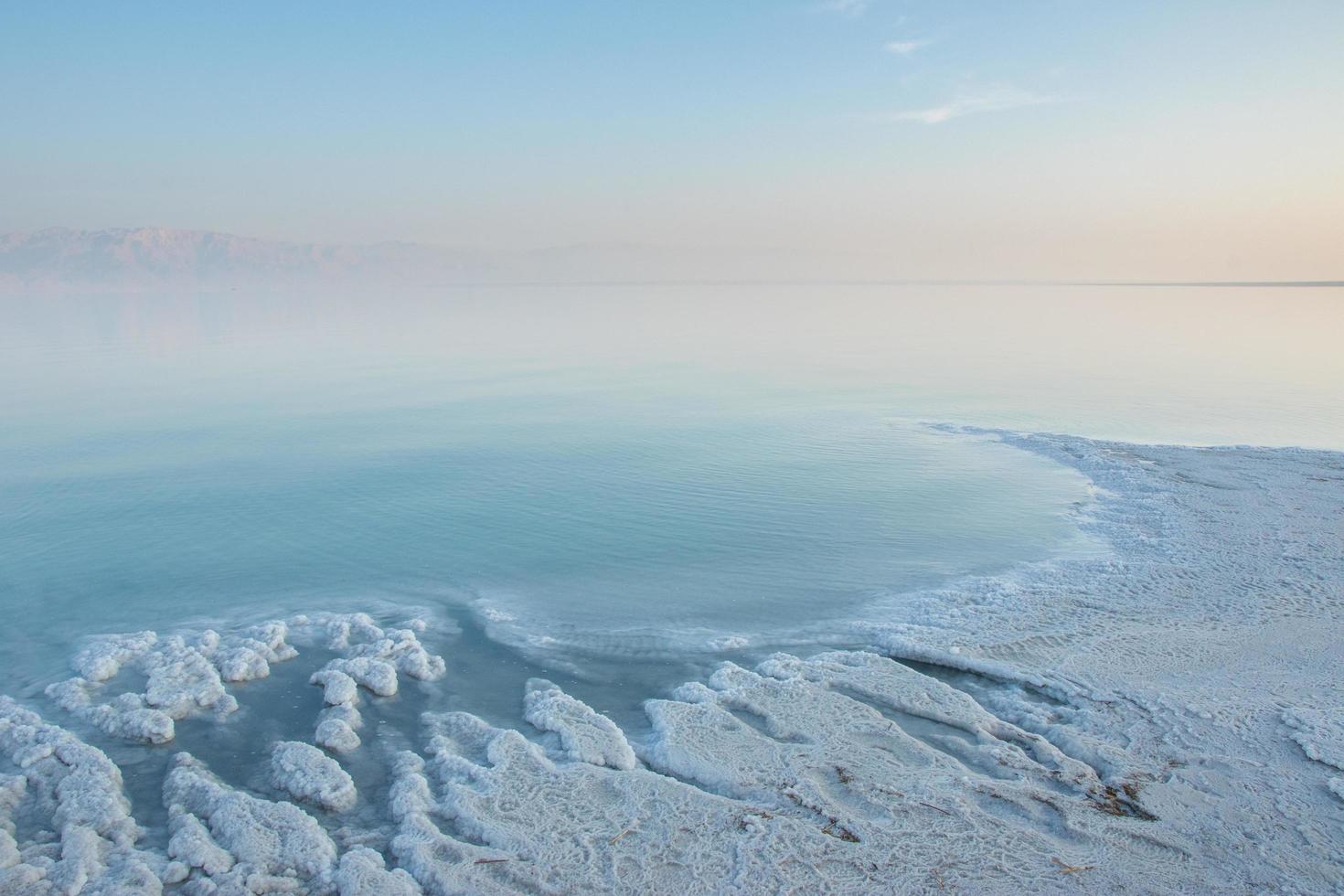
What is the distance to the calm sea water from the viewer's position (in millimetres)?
10141

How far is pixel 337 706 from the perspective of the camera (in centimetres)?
743

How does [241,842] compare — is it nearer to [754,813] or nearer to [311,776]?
Answer: [311,776]

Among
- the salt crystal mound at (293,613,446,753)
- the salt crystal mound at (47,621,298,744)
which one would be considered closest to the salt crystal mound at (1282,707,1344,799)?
the salt crystal mound at (293,613,446,753)

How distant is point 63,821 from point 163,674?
2200 millimetres

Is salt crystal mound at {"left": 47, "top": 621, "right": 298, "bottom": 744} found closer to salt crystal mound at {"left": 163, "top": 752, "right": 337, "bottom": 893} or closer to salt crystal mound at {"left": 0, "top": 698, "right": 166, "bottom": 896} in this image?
salt crystal mound at {"left": 0, "top": 698, "right": 166, "bottom": 896}

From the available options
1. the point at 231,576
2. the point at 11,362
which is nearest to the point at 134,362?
the point at 11,362

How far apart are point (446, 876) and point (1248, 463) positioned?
52.8ft

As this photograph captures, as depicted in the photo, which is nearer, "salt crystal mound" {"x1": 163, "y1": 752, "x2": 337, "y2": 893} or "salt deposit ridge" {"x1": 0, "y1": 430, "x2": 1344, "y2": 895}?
"salt crystal mound" {"x1": 163, "y1": 752, "x2": 337, "y2": 893}

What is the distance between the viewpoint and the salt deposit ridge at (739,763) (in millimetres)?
5418

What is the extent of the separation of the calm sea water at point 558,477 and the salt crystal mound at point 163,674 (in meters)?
0.48

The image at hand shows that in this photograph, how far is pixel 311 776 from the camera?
6340mm

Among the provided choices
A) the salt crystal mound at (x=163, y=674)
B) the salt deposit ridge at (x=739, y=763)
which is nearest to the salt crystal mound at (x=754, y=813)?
the salt deposit ridge at (x=739, y=763)

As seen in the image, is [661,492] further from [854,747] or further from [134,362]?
[134,362]

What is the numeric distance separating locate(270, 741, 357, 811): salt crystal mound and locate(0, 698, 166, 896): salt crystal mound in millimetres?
936
